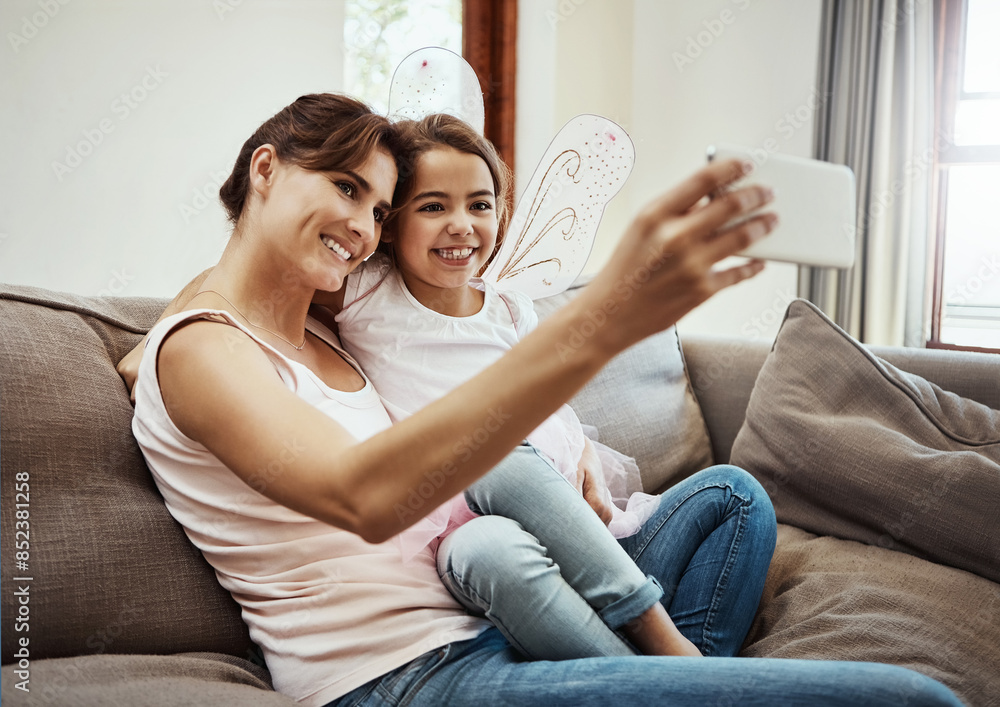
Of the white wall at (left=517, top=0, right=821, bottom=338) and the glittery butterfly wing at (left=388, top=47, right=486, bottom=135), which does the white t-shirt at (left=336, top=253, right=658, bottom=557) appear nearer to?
the glittery butterfly wing at (left=388, top=47, right=486, bottom=135)

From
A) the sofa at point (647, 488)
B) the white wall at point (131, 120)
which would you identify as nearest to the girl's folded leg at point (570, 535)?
the sofa at point (647, 488)

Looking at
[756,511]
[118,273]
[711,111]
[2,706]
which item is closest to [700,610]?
[756,511]

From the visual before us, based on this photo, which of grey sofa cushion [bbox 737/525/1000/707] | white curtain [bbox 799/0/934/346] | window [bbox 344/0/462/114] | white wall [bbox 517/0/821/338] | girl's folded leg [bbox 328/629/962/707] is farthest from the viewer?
white wall [bbox 517/0/821/338]

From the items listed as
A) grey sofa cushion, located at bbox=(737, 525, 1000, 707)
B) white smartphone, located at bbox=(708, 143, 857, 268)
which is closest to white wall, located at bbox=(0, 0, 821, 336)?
grey sofa cushion, located at bbox=(737, 525, 1000, 707)

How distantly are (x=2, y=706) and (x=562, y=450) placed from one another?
807mm

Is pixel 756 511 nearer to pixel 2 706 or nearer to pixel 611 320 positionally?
pixel 611 320

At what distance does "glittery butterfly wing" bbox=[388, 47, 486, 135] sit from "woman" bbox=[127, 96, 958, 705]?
0.82 feet

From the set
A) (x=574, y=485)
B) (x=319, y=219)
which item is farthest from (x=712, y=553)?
(x=319, y=219)

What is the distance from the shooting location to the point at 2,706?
752 mm

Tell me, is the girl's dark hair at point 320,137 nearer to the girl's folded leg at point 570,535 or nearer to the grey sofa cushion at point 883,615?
the girl's folded leg at point 570,535

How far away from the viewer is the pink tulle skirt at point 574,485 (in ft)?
3.13

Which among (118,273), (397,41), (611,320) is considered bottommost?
(118,273)

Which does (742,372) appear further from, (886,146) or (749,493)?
(886,146)

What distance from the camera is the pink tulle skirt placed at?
96cm
